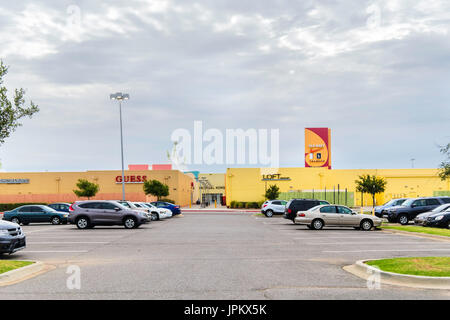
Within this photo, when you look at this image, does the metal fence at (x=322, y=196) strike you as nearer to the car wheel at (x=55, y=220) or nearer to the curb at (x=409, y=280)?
the car wheel at (x=55, y=220)

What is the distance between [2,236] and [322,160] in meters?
76.1

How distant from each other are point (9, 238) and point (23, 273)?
9.60ft

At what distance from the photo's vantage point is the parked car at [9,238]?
1415cm

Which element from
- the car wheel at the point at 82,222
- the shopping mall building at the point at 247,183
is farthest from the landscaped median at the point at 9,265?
the shopping mall building at the point at 247,183

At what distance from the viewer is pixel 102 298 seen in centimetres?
883

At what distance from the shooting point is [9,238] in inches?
563

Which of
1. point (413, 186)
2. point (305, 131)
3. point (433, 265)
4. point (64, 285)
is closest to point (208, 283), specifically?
point (64, 285)

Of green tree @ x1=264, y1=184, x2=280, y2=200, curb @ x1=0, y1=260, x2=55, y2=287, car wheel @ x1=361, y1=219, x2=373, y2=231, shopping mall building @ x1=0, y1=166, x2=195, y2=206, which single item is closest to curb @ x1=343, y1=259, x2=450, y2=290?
curb @ x1=0, y1=260, x2=55, y2=287

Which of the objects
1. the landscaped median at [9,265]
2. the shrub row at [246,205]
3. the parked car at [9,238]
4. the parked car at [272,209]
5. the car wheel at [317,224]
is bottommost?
the shrub row at [246,205]

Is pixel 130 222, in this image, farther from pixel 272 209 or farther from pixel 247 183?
pixel 247 183

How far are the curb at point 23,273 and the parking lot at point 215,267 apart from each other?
313 mm

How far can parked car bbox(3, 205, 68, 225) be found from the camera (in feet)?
111

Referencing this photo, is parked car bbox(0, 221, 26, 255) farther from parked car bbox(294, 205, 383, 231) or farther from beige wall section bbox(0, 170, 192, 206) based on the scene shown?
beige wall section bbox(0, 170, 192, 206)
